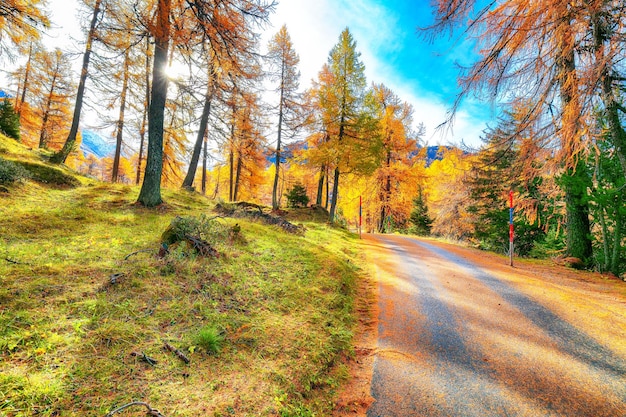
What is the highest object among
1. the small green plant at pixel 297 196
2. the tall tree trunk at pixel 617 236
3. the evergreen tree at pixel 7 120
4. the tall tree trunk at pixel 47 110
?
the tall tree trunk at pixel 47 110

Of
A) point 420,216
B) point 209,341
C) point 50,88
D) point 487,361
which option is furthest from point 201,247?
point 50,88

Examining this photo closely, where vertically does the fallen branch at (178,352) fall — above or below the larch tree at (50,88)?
below

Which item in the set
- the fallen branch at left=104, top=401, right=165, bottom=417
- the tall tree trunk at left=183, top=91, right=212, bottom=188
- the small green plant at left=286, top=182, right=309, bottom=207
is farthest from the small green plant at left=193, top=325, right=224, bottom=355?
the small green plant at left=286, top=182, right=309, bottom=207

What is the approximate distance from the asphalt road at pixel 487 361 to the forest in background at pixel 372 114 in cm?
256

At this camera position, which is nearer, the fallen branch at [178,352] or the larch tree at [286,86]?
the fallen branch at [178,352]

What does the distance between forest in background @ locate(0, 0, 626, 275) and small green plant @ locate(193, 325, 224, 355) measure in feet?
16.2

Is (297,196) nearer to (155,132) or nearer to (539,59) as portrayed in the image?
(155,132)

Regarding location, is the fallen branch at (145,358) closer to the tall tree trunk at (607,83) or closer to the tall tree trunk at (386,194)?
the tall tree trunk at (607,83)

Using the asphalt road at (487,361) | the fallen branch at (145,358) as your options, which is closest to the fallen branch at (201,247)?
the fallen branch at (145,358)

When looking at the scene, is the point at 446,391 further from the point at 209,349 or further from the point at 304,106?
the point at 304,106

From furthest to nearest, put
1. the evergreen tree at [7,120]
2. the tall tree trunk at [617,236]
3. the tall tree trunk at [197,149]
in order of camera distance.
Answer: the evergreen tree at [7,120] < the tall tree trunk at [197,149] < the tall tree trunk at [617,236]

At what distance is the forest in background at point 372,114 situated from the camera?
13.2 ft

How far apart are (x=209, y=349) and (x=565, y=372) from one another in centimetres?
360

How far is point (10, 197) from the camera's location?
19.0 ft
